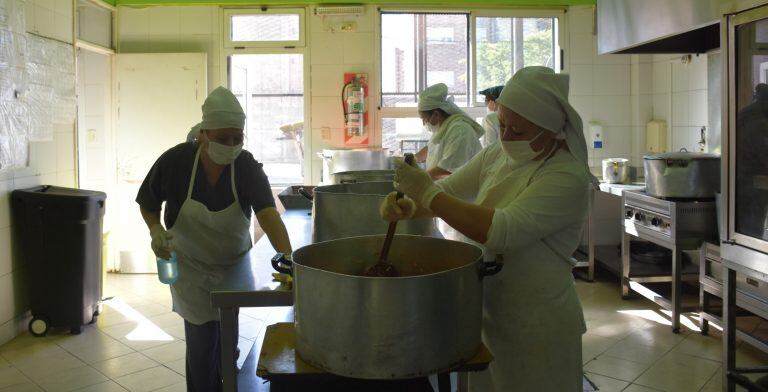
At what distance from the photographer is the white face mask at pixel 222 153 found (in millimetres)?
2203

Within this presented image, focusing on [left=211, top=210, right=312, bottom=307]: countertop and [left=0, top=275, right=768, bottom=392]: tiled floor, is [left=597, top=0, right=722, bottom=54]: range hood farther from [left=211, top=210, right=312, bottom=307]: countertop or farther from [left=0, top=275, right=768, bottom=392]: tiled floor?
[left=211, top=210, right=312, bottom=307]: countertop

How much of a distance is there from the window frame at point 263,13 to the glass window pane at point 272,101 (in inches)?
5.1

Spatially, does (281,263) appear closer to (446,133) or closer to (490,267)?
(490,267)

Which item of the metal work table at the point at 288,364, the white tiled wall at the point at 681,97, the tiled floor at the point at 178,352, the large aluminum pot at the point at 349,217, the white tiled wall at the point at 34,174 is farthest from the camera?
the white tiled wall at the point at 681,97

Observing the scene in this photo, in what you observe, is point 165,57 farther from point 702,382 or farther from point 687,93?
point 702,382

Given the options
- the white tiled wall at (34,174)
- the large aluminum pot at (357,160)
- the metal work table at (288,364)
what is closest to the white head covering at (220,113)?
the metal work table at (288,364)

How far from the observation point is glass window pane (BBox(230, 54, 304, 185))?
18.3 ft

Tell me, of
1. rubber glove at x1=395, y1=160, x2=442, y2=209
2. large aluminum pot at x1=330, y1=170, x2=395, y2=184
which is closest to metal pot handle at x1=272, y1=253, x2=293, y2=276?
rubber glove at x1=395, y1=160, x2=442, y2=209

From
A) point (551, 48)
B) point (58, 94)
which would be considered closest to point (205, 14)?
point (58, 94)

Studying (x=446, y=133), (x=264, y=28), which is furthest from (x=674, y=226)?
(x=264, y=28)

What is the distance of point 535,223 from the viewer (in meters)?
1.38

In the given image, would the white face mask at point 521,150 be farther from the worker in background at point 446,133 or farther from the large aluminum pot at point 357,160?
the large aluminum pot at point 357,160

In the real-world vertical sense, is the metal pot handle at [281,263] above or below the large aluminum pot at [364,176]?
below

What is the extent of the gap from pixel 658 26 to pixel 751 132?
3.39 ft
